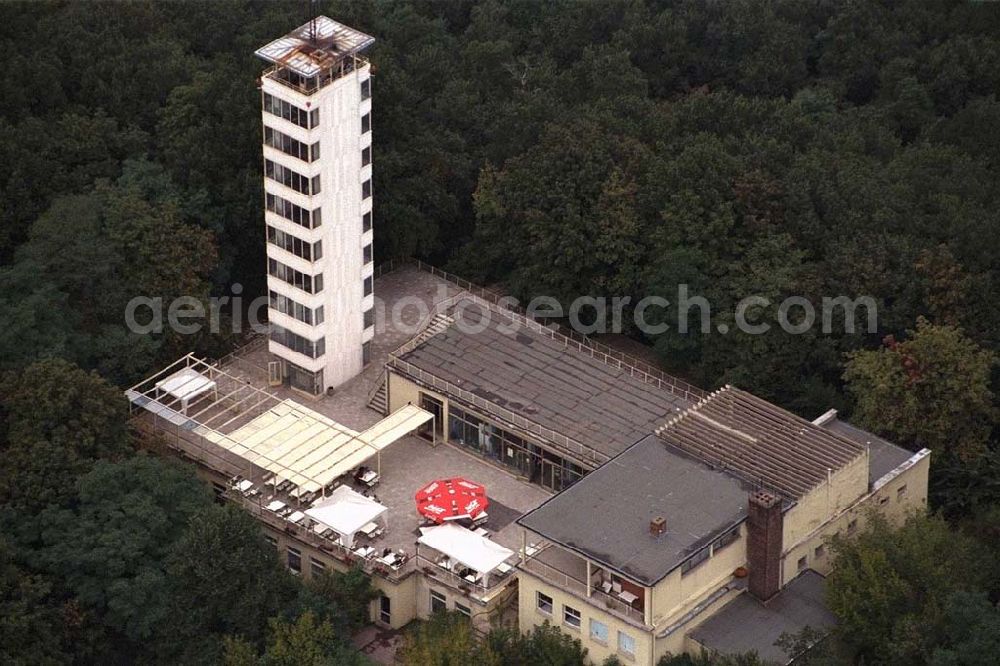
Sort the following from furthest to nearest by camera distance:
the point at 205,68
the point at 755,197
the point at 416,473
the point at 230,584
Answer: the point at 205,68
the point at 755,197
the point at 416,473
the point at 230,584

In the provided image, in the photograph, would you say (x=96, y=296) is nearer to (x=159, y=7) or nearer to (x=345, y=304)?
(x=345, y=304)

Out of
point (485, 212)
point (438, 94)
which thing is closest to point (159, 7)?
point (438, 94)

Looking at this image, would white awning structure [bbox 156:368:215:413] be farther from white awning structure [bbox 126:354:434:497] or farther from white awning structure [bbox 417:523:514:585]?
white awning structure [bbox 417:523:514:585]

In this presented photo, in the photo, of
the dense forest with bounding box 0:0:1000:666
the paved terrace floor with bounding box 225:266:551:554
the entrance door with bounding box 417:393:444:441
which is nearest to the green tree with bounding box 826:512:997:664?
the dense forest with bounding box 0:0:1000:666

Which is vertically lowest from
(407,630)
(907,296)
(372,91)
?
(407,630)

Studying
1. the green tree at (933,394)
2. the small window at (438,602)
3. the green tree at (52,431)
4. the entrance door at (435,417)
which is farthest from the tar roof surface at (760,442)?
the green tree at (52,431)

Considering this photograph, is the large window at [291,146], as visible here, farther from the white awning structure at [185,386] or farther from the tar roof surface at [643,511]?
the tar roof surface at [643,511]
